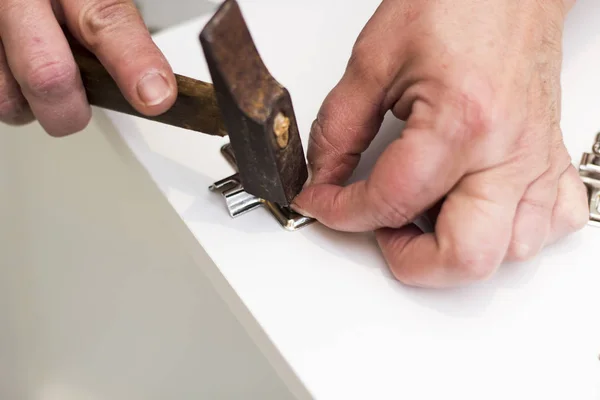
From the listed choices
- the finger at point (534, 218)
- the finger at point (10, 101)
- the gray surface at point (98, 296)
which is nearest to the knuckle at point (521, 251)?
the finger at point (534, 218)

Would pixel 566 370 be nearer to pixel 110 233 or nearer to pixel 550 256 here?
pixel 550 256

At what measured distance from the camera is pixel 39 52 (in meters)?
0.59

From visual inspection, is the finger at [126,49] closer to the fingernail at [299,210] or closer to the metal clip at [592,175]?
the fingernail at [299,210]

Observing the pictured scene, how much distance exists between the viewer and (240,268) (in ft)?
1.82

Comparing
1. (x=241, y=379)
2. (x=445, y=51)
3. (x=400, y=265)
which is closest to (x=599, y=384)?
(x=400, y=265)

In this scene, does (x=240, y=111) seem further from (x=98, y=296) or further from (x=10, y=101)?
(x=98, y=296)

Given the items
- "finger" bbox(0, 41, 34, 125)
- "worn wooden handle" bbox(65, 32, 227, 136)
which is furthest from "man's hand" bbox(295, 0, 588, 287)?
"finger" bbox(0, 41, 34, 125)

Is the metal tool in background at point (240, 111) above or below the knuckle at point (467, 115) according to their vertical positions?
below

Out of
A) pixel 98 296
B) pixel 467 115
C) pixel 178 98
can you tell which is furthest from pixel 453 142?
pixel 98 296

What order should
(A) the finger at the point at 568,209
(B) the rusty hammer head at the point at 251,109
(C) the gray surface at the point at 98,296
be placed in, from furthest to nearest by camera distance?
(C) the gray surface at the point at 98,296
(A) the finger at the point at 568,209
(B) the rusty hammer head at the point at 251,109

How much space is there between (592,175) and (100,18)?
0.53m

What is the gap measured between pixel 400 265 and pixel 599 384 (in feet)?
0.61

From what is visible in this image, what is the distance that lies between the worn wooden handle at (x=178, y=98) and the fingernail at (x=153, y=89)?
0.05ft

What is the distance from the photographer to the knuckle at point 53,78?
0.59 metres
